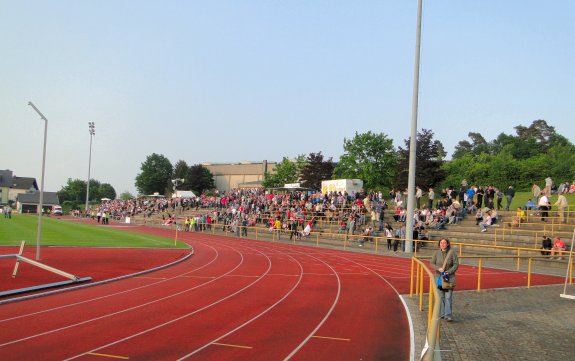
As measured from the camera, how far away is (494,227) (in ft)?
85.7

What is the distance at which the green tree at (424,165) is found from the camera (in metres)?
49.4

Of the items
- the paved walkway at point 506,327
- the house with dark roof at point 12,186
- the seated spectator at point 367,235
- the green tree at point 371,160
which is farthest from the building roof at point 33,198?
the paved walkway at point 506,327

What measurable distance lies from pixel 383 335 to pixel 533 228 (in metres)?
19.1

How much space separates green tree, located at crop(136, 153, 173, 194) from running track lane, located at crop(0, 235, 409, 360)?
106437 mm

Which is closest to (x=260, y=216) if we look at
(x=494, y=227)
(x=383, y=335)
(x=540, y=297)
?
(x=494, y=227)

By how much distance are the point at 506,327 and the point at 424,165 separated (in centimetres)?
4129

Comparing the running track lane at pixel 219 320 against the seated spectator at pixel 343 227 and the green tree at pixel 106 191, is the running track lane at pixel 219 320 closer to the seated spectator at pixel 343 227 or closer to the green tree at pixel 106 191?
the seated spectator at pixel 343 227

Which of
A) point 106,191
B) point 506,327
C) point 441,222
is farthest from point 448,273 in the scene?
point 106,191

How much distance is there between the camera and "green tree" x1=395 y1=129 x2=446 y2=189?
162 ft

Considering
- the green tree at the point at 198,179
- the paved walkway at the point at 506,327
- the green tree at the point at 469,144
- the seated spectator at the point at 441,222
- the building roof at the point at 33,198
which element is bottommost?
the building roof at the point at 33,198

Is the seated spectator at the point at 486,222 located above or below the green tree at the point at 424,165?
below

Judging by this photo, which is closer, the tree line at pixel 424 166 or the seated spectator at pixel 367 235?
the seated spectator at pixel 367 235

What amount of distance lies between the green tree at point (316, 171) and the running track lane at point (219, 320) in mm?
53962

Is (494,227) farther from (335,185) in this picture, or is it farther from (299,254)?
(335,185)
